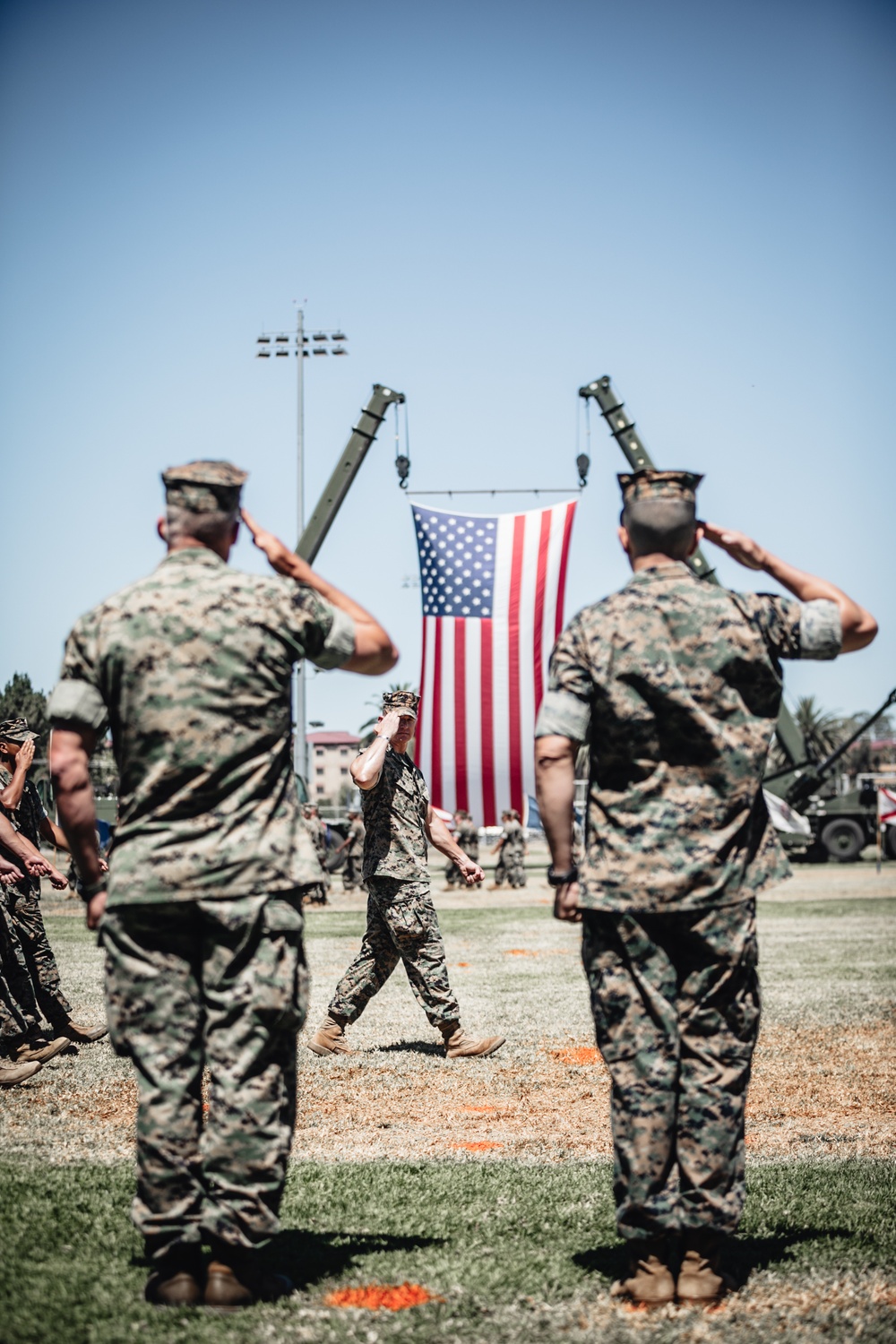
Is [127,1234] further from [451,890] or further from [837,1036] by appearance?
[451,890]

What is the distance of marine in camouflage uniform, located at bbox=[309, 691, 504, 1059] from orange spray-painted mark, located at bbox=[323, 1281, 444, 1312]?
418 cm

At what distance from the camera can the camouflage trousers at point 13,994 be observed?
816cm

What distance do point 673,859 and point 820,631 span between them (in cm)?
85

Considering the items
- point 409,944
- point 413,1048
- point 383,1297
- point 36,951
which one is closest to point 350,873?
point 413,1048

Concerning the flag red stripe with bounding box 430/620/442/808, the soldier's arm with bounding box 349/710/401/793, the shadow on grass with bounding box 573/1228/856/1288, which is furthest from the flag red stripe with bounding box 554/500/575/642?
the shadow on grass with bounding box 573/1228/856/1288

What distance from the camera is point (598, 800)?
407cm

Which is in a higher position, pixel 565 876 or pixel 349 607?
pixel 349 607

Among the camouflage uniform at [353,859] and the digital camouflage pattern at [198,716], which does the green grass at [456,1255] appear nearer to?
the digital camouflage pattern at [198,716]

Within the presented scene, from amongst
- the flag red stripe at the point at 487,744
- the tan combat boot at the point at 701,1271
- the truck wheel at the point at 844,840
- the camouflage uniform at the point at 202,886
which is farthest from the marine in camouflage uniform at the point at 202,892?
the truck wheel at the point at 844,840

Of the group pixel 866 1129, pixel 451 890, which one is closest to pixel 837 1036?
pixel 866 1129

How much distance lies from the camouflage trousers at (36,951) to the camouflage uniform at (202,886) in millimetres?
4864

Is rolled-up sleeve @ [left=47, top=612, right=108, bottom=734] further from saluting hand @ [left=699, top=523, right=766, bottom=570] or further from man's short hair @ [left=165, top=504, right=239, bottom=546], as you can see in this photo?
saluting hand @ [left=699, top=523, right=766, bottom=570]

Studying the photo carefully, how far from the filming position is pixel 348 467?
68.5 ft

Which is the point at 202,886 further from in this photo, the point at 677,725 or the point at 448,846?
the point at 448,846
